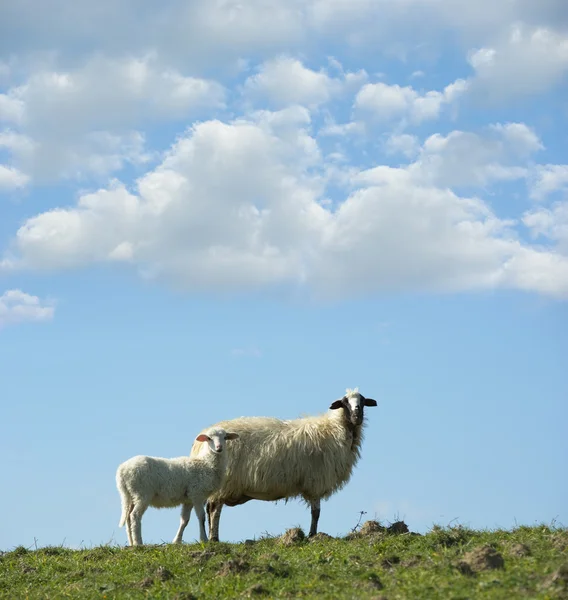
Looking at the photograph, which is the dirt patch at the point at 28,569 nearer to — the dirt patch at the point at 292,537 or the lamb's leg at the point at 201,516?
the lamb's leg at the point at 201,516

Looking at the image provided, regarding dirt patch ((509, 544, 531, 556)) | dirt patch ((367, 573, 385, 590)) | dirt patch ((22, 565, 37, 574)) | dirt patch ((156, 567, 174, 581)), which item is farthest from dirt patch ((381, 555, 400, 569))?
dirt patch ((22, 565, 37, 574))

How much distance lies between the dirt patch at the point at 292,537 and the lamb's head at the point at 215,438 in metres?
2.82

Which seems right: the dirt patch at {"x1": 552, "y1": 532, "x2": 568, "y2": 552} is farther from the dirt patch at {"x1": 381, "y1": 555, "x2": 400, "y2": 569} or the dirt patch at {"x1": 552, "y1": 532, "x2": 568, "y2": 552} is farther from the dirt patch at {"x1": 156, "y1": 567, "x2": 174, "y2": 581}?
the dirt patch at {"x1": 156, "y1": 567, "x2": 174, "y2": 581}

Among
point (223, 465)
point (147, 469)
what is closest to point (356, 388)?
point (223, 465)

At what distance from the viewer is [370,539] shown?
14.0 m

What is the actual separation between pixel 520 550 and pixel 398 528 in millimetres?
3793

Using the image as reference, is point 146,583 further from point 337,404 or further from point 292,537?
point 337,404

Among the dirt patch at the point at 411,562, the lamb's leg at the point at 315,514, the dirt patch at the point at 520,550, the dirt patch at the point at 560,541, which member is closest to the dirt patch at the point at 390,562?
the dirt patch at the point at 411,562

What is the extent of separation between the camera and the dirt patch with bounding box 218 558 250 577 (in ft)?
39.0

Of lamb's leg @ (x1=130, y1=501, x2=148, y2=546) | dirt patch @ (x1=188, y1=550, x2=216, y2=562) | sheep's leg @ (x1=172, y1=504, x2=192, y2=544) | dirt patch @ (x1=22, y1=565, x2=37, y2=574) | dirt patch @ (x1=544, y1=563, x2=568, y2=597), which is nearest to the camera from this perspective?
dirt patch @ (x1=544, y1=563, x2=568, y2=597)

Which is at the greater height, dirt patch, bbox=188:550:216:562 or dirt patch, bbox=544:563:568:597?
dirt patch, bbox=188:550:216:562

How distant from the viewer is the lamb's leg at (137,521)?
1591 cm

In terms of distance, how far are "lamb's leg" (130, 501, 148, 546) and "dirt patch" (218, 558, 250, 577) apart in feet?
13.5

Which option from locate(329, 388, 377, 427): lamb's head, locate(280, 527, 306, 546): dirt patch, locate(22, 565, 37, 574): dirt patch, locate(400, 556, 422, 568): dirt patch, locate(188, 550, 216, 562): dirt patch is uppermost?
locate(329, 388, 377, 427): lamb's head
